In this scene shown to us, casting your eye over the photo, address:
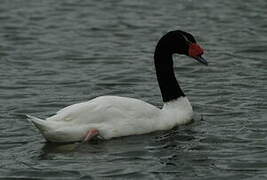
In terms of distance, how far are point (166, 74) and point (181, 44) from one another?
1.57 feet

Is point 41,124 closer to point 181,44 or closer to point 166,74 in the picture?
point 166,74

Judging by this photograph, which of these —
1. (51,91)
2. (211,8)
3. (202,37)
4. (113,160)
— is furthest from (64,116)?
(211,8)

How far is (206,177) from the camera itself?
967cm

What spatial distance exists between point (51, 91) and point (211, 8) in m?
7.88

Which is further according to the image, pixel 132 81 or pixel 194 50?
pixel 132 81

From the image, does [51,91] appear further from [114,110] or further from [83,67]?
[114,110]

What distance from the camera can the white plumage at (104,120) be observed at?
10.9m

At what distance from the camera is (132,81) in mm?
15008

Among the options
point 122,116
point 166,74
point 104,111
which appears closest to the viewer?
point 104,111

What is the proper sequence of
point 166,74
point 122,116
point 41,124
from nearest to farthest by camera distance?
point 41,124
point 122,116
point 166,74

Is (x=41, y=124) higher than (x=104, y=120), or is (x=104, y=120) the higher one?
(x=41, y=124)

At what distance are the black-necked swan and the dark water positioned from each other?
5.0 inches

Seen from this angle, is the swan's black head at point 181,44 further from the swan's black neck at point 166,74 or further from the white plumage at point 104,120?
the white plumage at point 104,120

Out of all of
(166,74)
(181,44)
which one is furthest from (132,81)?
(181,44)
